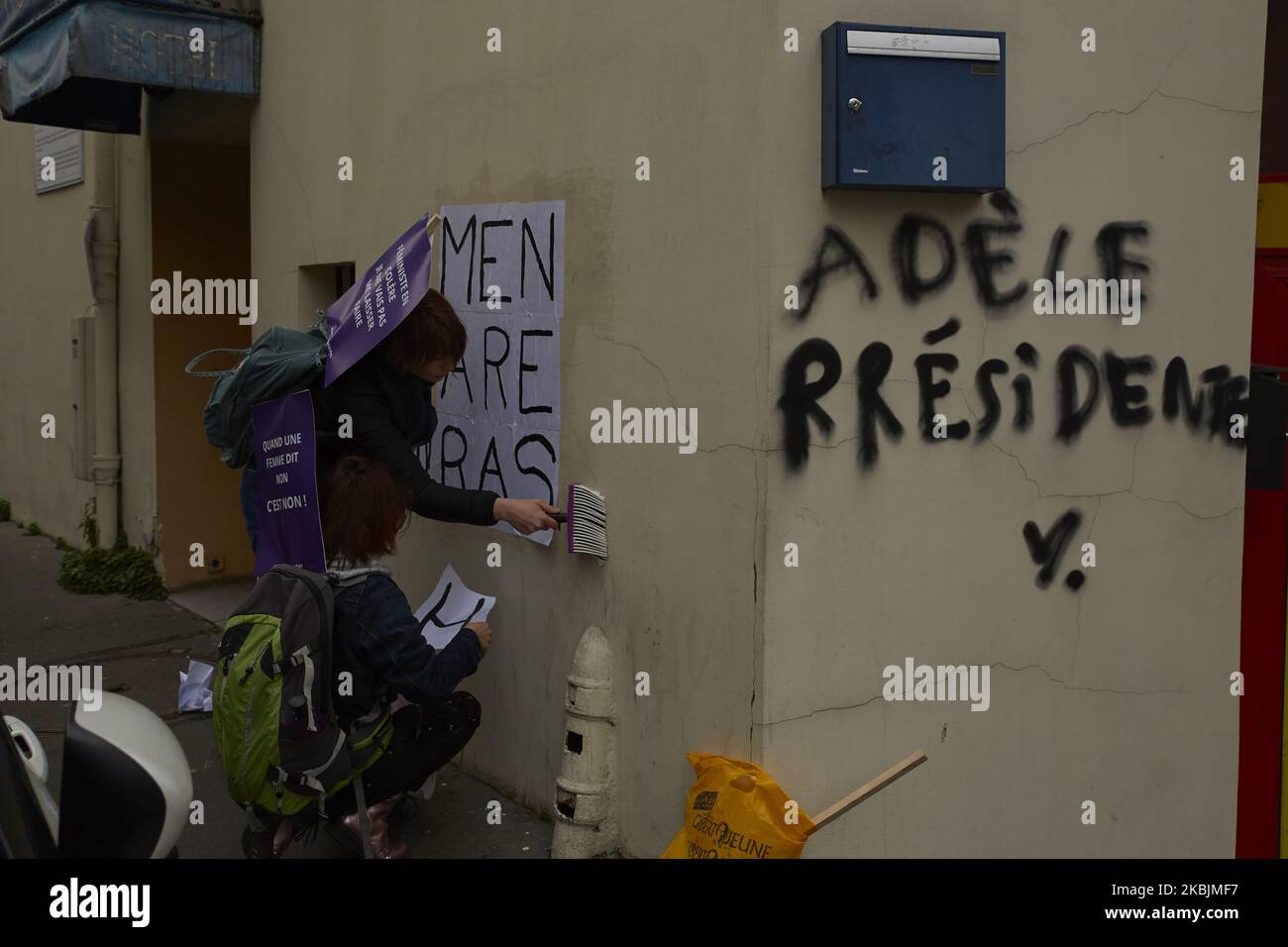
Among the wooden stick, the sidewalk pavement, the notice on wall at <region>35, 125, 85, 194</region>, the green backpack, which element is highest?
the notice on wall at <region>35, 125, 85, 194</region>

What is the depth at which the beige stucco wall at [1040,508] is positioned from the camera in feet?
11.5

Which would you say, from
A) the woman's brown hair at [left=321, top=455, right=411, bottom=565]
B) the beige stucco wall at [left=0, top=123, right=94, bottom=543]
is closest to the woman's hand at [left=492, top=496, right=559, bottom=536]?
the woman's brown hair at [left=321, top=455, right=411, bottom=565]

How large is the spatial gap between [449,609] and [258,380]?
1080mm

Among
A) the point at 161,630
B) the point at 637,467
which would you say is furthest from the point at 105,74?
the point at 637,467

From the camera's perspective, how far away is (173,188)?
7977 mm

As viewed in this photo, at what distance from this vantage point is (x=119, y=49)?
243 inches

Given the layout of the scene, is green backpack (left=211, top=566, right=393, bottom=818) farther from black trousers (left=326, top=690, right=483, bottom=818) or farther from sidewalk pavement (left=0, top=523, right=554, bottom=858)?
sidewalk pavement (left=0, top=523, right=554, bottom=858)

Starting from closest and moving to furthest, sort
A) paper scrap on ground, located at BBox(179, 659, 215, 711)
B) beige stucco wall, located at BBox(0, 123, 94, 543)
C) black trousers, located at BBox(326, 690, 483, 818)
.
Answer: black trousers, located at BBox(326, 690, 483, 818) < paper scrap on ground, located at BBox(179, 659, 215, 711) < beige stucco wall, located at BBox(0, 123, 94, 543)

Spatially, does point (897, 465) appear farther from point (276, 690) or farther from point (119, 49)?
point (119, 49)

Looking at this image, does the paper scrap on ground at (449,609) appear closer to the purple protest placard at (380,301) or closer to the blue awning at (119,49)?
the purple protest placard at (380,301)

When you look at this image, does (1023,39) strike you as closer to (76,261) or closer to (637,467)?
(637,467)

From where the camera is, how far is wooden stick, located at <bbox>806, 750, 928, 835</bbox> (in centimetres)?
336

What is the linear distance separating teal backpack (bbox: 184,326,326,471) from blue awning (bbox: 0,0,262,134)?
263 cm

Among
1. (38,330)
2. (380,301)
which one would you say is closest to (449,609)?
(380,301)
